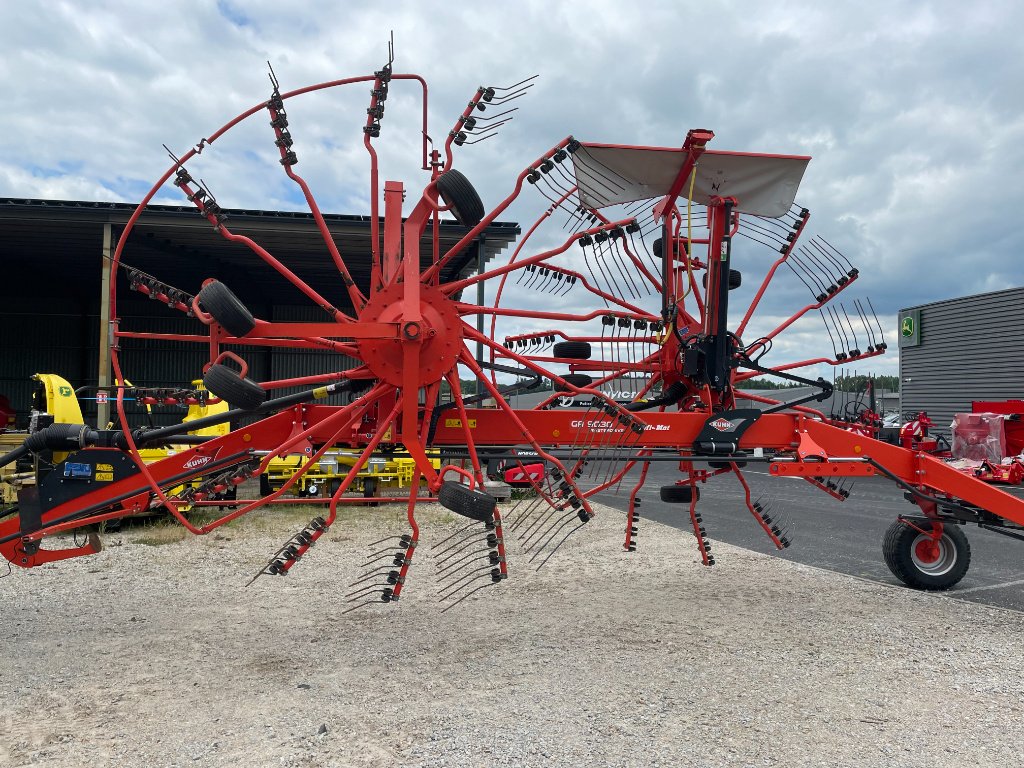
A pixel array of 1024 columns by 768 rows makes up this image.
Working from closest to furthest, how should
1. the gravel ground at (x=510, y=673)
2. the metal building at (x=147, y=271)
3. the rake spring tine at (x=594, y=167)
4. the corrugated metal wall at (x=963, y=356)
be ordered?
the gravel ground at (x=510, y=673) → the rake spring tine at (x=594, y=167) → the metal building at (x=147, y=271) → the corrugated metal wall at (x=963, y=356)

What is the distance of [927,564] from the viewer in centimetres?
694

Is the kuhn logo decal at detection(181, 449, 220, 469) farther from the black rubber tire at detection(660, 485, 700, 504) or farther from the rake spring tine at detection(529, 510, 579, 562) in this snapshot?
the black rubber tire at detection(660, 485, 700, 504)

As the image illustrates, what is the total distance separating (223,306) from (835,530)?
914cm

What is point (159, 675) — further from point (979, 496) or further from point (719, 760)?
point (979, 496)

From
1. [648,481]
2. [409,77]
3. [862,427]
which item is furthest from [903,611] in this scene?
[648,481]

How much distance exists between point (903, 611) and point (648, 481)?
12.8 meters

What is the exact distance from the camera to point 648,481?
18844mm

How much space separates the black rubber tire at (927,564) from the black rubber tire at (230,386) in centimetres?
580

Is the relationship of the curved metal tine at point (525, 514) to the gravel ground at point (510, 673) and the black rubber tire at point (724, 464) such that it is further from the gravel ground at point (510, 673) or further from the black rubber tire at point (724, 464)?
the black rubber tire at point (724, 464)

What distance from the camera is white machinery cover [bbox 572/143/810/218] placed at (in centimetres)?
521

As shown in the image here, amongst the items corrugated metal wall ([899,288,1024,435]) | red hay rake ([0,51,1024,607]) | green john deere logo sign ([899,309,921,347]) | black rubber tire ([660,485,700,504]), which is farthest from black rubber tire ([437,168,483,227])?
green john deere logo sign ([899,309,921,347])

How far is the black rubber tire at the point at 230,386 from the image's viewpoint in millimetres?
3943

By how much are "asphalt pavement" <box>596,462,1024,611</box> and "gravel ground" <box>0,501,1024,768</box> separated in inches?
29.7

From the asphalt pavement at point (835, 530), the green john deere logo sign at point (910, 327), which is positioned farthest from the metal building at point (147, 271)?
the green john deere logo sign at point (910, 327)
